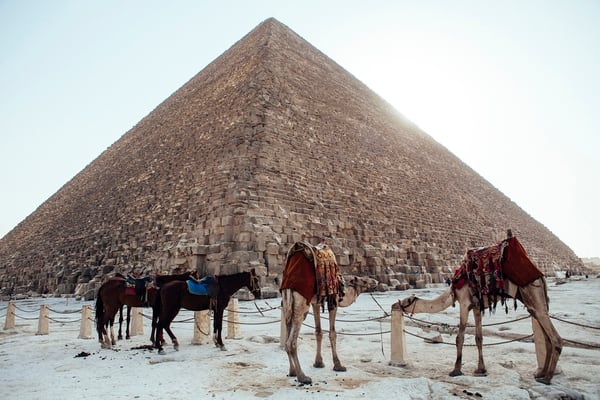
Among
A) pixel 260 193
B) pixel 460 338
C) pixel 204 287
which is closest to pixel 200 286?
pixel 204 287

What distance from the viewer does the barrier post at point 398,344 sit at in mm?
3169

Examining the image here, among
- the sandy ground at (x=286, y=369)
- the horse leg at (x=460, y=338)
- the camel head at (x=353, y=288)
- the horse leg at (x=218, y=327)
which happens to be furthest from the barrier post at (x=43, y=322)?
the horse leg at (x=460, y=338)

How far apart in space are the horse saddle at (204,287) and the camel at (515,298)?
6.88 ft

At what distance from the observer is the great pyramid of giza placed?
29.6 ft

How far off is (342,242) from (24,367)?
7.72m

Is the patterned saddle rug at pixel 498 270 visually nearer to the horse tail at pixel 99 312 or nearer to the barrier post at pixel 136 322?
the horse tail at pixel 99 312

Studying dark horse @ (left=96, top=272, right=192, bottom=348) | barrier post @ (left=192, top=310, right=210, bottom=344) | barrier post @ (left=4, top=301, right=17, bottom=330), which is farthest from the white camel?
barrier post @ (left=4, top=301, right=17, bottom=330)

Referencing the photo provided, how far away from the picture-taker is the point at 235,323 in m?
4.67

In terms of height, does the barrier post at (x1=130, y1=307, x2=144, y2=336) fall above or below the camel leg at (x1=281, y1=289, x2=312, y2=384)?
below

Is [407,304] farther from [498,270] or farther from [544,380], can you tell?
[544,380]

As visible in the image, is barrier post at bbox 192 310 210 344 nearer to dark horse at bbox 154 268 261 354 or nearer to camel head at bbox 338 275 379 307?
dark horse at bbox 154 268 261 354

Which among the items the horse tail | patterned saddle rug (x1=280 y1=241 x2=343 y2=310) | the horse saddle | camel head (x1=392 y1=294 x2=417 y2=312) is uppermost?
patterned saddle rug (x1=280 y1=241 x2=343 y2=310)

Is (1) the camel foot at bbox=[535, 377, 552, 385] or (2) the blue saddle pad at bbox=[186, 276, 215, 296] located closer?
(1) the camel foot at bbox=[535, 377, 552, 385]

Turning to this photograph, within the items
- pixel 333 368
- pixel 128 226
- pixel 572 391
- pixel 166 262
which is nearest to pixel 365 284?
pixel 333 368
